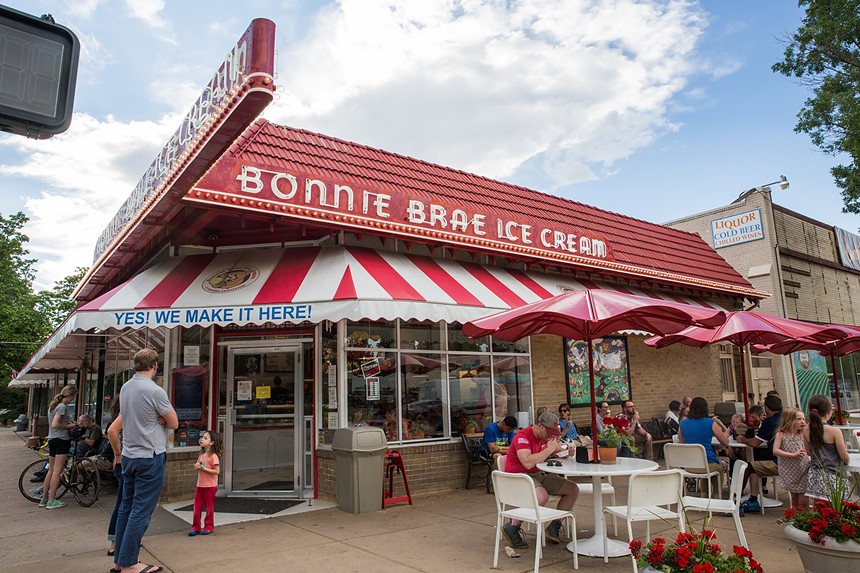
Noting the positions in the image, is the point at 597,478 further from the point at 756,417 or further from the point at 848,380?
the point at 848,380

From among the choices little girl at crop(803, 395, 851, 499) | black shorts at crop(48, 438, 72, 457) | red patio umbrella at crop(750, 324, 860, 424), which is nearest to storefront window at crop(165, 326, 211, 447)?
black shorts at crop(48, 438, 72, 457)

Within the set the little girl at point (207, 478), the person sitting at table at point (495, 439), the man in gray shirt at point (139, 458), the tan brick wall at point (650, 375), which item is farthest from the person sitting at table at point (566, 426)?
the man in gray shirt at point (139, 458)

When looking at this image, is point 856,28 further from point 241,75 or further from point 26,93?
point 26,93

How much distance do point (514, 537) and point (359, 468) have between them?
2.68 meters

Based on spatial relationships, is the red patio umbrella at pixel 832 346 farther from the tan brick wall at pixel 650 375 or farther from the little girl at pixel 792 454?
the little girl at pixel 792 454

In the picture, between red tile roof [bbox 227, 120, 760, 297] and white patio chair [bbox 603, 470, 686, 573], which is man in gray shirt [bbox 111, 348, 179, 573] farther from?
white patio chair [bbox 603, 470, 686, 573]

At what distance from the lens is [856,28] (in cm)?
1510

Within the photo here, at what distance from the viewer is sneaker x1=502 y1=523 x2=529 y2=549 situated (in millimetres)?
6311

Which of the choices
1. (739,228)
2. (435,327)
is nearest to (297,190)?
(435,327)

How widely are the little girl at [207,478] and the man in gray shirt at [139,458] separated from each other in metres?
1.41

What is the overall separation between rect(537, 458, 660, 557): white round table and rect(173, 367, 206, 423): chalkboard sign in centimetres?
570

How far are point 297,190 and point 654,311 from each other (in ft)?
17.1

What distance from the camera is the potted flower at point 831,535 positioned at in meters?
4.58

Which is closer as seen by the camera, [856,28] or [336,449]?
[336,449]
